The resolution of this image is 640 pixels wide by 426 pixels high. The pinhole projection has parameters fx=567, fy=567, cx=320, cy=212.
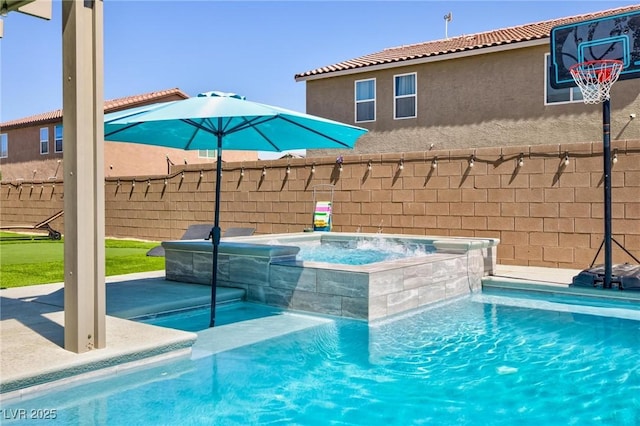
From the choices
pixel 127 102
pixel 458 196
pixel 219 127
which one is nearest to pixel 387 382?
pixel 219 127

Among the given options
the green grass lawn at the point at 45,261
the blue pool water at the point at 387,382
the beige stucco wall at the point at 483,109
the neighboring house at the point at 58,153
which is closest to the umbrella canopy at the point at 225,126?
the blue pool water at the point at 387,382

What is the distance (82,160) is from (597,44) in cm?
786

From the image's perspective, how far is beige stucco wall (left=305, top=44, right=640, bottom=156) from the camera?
13664 mm

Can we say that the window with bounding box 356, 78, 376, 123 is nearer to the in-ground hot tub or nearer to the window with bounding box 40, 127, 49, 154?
the in-ground hot tub

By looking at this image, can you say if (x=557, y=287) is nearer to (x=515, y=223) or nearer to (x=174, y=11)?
(x=515, y=223)

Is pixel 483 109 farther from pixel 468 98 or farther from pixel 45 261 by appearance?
pixel 45 261

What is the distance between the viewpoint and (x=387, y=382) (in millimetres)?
4570

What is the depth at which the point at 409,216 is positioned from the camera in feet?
40.6

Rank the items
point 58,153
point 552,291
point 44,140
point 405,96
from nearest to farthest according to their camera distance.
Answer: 1. point 552,291
2. point 405,96
3. point 58,153
4. point 44,140

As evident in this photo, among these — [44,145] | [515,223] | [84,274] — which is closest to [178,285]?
[84,274]

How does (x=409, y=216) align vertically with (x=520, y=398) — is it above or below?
above

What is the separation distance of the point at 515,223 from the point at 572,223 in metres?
1.04

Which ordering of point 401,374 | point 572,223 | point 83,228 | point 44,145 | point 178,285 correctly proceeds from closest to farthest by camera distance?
1. point 83,228
2. point 401,374
3. point 178,285
4. point 572,223
5. point 44,145

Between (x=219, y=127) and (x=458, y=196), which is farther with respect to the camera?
(x=458, y=196)
